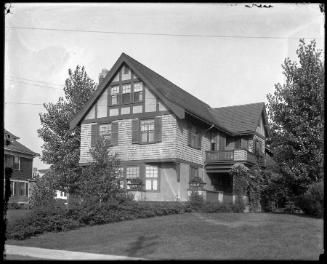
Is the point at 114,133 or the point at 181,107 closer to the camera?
the point at 181,107

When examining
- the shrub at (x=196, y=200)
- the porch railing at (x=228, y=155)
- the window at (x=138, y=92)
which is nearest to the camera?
the shrub at (x=196, y=200)

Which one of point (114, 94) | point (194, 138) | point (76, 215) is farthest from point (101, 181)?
point (194, 138)

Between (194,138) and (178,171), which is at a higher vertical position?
(194,138)

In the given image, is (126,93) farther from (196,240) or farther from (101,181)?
(196,240)

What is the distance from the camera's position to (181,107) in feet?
89.7

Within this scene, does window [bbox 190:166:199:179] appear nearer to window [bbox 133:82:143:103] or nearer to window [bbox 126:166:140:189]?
window [bbox 126:166:140:189]

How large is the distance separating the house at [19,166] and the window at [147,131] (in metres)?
23.3

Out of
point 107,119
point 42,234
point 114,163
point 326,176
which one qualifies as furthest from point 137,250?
point 107,119

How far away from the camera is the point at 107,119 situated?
30.8 metres

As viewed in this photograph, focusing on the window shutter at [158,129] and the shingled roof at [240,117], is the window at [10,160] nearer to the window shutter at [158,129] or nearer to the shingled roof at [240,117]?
the shingled roof at [240,117]

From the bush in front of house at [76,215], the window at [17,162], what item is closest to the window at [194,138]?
the bush in front of house at [76,215]

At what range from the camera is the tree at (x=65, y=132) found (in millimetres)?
35969

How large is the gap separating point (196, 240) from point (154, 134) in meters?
14.5

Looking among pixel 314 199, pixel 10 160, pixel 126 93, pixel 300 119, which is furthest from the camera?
pixel 10 160
